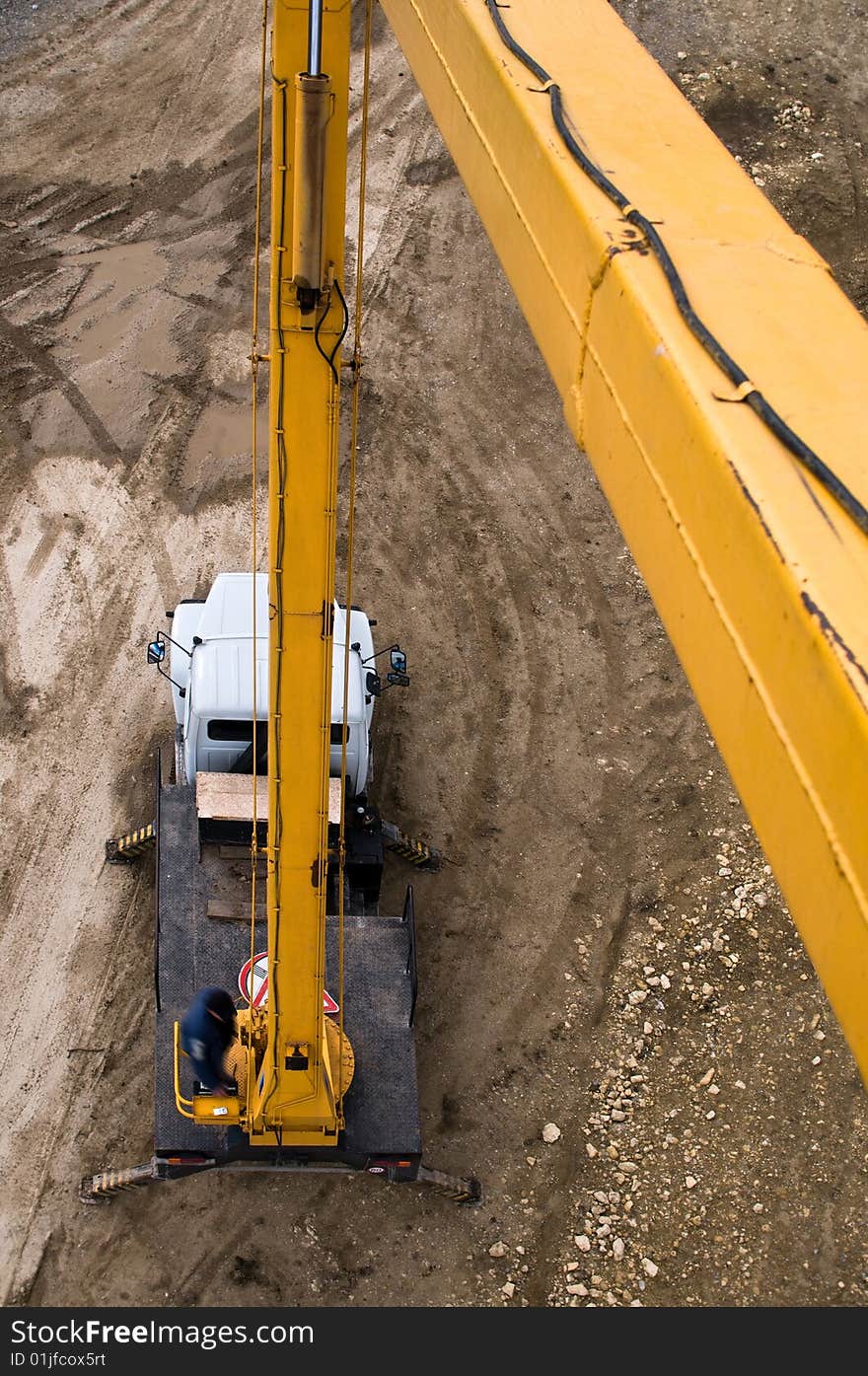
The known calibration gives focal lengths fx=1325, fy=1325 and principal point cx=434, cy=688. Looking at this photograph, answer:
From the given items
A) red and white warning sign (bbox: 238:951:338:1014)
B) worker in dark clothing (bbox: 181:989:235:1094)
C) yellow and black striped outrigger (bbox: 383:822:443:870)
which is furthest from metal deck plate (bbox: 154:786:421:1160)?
yellow and black striped outrigger (bbox: 383:822:443:870)

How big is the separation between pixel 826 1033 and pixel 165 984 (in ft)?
17.5

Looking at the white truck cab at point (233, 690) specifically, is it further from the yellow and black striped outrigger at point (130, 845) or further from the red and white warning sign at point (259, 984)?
the red and white warning sign at point (259, 984)

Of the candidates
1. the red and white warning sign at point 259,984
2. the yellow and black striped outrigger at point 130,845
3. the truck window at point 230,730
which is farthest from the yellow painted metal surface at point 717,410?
the yellow and black striped outrigger at point 130,845

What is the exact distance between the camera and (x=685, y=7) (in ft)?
66.8

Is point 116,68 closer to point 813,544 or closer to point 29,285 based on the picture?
point 29,285

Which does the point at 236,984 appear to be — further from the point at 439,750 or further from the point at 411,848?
the point at 439,750

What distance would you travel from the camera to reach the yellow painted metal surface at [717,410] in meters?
2.93

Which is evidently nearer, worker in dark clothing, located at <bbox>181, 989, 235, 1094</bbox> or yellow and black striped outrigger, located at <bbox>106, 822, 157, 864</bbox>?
worker in dark clothing, located at <bbox>181, 989, 235, 1094</bbox>

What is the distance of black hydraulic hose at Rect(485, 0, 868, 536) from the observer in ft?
10.6

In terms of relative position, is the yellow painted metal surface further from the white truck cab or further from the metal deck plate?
the metal deck plate

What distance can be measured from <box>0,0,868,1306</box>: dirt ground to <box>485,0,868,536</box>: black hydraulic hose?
7810 millimetres

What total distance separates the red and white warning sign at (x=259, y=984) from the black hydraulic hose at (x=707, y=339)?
526 cm

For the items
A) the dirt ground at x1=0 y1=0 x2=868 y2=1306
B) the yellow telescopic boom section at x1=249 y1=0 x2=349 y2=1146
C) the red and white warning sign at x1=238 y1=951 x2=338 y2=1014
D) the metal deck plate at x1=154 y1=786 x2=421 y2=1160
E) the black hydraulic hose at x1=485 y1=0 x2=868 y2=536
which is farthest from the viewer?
the dirt ground at x1=0 y1=0 x2=868 y2=1306
